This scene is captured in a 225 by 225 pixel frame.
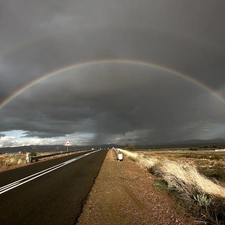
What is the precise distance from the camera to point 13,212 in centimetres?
650

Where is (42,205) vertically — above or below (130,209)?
above

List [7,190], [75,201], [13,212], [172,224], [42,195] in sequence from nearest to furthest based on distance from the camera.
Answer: [172,224] → [13,212] → [75,201] → [42,195] → [7,190]

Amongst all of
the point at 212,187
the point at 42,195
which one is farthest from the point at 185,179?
the point at 42,195

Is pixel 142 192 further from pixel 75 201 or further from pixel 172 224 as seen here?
pixel 172 224

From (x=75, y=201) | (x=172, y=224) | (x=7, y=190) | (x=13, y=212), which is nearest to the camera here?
(x=172, y=224)

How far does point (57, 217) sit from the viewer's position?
6.10 meters

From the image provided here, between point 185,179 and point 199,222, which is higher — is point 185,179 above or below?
above

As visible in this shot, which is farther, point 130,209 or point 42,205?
point 42,205

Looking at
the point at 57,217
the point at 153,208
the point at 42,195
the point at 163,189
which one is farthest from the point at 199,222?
the point at 42,195

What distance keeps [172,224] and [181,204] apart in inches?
78.4

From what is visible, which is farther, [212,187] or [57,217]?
[212,187]

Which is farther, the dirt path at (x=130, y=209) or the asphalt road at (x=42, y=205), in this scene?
the dirt path at (x=130, y=209)

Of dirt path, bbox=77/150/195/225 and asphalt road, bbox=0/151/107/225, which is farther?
dirt path, bbox=77/150/195/225

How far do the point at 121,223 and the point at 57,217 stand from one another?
1.75 metres
